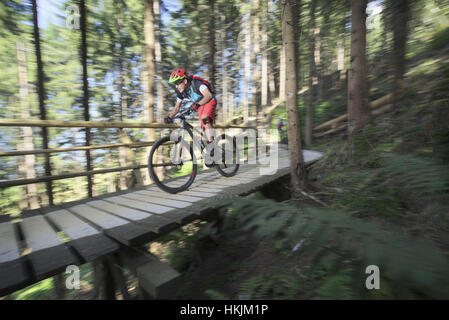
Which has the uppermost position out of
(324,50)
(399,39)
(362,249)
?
(324,50)

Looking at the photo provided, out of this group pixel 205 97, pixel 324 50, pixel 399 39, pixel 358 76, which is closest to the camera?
pixel 205 97

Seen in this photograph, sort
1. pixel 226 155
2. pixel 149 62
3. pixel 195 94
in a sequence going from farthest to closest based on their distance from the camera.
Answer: pixel 149 62, pixel 226 155, pixel 195 94

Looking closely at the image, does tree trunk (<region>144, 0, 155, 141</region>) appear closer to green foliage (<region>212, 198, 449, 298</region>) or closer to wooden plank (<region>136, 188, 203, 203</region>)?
wooden plank (<region>136, 188, 203, 203</region>)

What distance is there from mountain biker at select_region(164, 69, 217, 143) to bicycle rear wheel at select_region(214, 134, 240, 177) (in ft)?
1.88

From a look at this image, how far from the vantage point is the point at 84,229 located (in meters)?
2.13

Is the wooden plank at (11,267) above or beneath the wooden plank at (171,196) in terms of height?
beneath

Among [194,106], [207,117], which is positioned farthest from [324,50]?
[194,106]

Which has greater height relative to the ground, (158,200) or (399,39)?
(399,39)

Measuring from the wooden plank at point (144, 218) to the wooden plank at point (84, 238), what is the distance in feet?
1.16

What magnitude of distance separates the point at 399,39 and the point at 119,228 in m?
7.27

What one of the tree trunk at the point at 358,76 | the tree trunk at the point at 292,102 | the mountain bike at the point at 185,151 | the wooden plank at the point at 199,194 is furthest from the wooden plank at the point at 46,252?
the tree trunk at the point at 358,76

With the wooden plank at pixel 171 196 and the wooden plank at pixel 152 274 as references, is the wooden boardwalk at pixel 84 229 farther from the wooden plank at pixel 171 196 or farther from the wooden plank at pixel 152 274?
the wooden plank at pixel 152 274

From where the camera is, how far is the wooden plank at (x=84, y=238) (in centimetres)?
169

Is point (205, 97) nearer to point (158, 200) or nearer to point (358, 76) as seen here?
point (158, 200)
